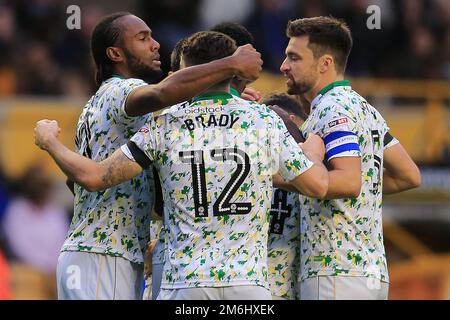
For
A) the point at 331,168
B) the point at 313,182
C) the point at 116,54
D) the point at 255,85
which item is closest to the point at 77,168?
the point at 116,54

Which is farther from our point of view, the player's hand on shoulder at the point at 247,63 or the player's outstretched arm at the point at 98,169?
the player's outstretched arm at the point at 98,169

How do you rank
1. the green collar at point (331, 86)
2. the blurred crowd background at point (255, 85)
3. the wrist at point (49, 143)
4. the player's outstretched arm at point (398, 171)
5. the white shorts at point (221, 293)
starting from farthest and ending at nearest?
1. the blurred crowd background at point (255, 85)
2. the player's outstretched arm at point (398, 171)
3. the green collar at point (331, 86)
4. the wrist at point (49, 143)
5. the white shorts at point (221, 293)

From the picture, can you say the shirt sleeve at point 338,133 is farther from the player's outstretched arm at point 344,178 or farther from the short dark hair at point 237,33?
the short dark hair at point 237,33

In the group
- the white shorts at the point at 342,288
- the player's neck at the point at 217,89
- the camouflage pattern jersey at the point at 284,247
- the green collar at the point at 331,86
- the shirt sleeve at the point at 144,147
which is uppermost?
the green collar at the point at 331,86

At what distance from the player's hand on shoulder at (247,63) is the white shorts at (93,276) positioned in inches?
52.7

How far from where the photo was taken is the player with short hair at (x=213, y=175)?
6.34m

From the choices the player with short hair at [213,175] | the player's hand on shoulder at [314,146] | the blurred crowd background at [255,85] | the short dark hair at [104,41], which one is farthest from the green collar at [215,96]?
the blurred crowd background at [255,85]

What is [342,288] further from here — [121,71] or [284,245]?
[121,71]

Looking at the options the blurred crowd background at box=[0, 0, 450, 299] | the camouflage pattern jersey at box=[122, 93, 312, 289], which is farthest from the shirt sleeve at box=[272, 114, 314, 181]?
the blurred crowd background at box=[0, 0, 450, 299]

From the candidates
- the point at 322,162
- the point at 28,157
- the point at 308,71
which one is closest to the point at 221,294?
the point at 322,162

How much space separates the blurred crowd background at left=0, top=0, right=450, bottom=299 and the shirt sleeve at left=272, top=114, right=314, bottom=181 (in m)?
7.20

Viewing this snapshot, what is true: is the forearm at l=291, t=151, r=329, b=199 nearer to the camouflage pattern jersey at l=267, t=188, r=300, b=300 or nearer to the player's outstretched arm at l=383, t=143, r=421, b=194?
the camouflage pattern jersey at l=267, t=188, r=300, b=300
